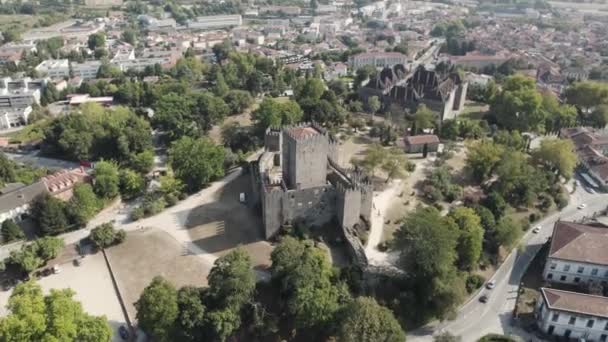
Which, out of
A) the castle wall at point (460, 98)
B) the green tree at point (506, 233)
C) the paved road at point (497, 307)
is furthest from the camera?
the castle wall at point (460, 98)

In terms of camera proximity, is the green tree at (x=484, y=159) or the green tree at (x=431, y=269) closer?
the green tree at (x=431, y=269)

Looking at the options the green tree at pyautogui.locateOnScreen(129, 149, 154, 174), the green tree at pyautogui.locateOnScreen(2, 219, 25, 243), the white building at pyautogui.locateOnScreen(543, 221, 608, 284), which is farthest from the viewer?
the green tree at pyautogui.locateOnScreen(129, 149, 154, 174)

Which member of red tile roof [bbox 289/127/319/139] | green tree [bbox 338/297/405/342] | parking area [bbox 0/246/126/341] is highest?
red tile roof [bbox 289/127/319/139]

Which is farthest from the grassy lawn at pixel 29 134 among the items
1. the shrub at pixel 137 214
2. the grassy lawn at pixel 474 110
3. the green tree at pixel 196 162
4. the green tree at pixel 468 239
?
the grassy lawn at pixel 474 110

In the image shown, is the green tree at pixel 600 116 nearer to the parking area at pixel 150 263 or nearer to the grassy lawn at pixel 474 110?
the grassy lawn at pixel 474 110

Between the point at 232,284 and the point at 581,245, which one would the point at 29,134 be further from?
the point at 581,245

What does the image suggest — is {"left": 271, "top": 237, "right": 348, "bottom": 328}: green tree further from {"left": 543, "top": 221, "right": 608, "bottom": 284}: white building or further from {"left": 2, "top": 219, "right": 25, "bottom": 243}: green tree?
{"left": 2, "top": 219, "right": 25, "bottom": 243}: green tree

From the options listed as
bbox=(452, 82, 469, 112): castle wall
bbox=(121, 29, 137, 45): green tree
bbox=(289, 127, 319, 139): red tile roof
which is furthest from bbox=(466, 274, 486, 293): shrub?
bbox=(121, 29, 137, 45): green tree
